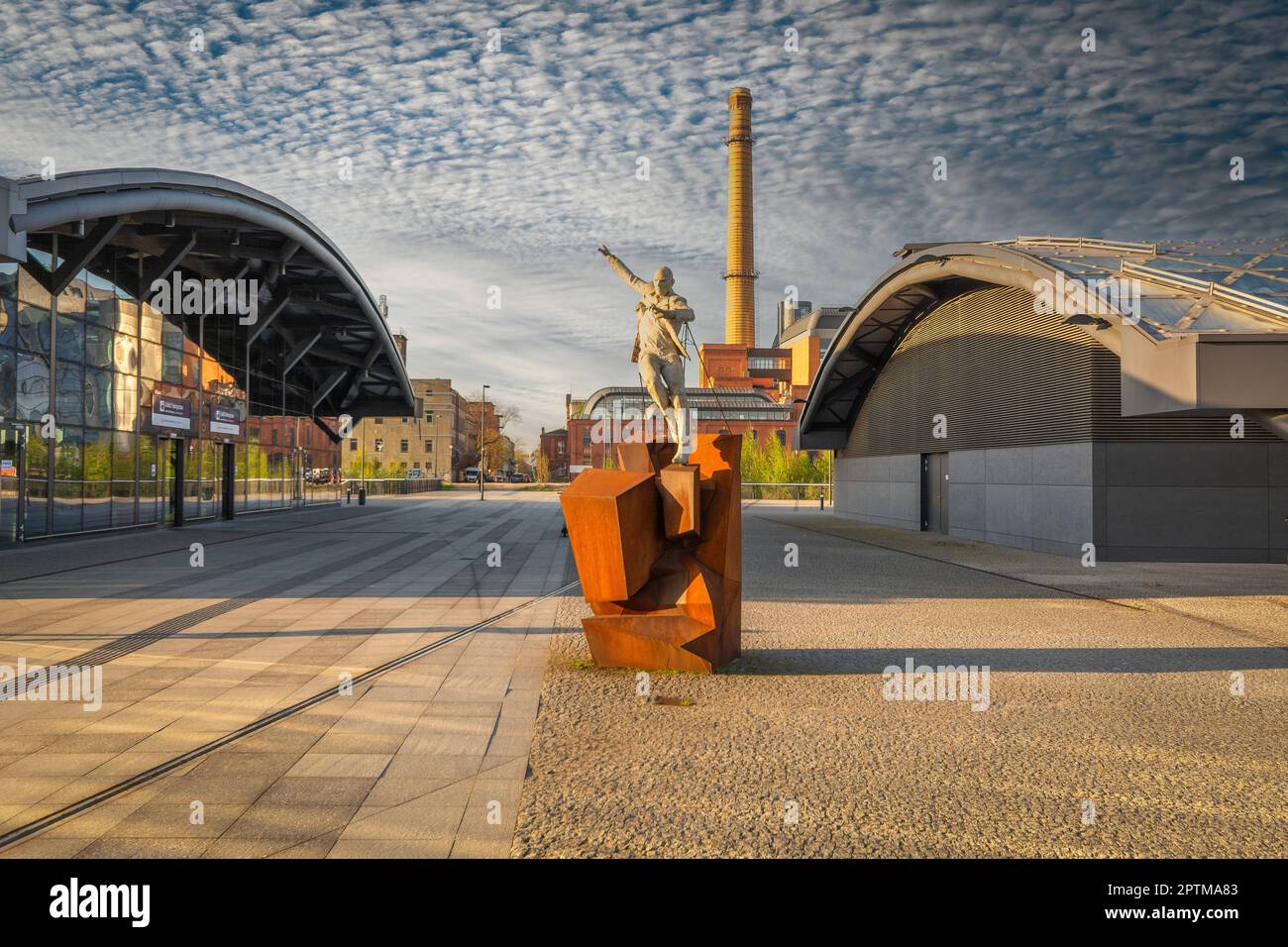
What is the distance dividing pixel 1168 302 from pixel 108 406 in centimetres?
2572

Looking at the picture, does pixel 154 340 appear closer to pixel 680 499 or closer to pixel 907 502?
pixel 680 499

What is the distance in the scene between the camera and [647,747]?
5.73 metres

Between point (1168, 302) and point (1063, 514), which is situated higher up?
point (1168, 302)

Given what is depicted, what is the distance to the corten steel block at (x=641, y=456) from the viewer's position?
8453 mm

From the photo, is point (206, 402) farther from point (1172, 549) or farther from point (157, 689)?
point (1172, 549)

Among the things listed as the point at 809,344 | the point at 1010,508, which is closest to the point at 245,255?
the point at 1010,508

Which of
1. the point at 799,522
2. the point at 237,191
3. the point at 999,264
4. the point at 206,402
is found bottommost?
the point at 799,522

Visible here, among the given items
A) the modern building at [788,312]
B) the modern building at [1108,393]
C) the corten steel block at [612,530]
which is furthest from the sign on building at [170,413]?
the modern building at [788,312]

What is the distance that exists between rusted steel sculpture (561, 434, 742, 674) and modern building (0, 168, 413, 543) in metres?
12.7

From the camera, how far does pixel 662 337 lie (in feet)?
34.0

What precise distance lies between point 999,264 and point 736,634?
16.6 meters

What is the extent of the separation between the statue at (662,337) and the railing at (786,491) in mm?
44479

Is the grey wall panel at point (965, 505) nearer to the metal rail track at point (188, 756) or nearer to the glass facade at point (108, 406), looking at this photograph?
the metal rail track at point (188, 756)

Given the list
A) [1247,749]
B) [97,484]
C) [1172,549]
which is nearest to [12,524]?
[97,484]
